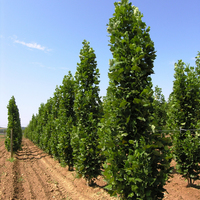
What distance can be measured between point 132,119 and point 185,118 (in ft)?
17.0

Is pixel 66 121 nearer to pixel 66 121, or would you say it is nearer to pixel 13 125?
pixel 66 121

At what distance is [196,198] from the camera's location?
695cm

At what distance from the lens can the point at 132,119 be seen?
4.22 metres

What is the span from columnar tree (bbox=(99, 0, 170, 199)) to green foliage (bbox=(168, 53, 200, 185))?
168 inches

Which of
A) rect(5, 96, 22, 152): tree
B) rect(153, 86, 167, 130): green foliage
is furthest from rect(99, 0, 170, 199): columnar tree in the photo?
rect(5, 96, 22, 152): tree

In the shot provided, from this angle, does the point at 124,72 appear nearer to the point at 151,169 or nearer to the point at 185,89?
the point at 151,169

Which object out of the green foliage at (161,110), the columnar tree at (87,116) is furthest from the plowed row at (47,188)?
the green foliage at (161,110)

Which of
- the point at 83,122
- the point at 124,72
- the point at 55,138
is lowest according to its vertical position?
the point at 55,138

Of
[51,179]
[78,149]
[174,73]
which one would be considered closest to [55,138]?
[51,179]

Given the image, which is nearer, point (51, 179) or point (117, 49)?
point (117, 49)

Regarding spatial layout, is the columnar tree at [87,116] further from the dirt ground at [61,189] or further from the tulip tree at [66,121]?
the tulip tree at [66,121]

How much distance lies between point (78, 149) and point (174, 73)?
6201 millimetres

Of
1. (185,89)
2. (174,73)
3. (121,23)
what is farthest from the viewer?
(174,73)

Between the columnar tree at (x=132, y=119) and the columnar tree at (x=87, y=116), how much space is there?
3116 millimetres
